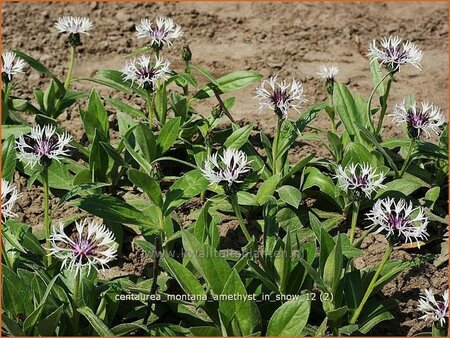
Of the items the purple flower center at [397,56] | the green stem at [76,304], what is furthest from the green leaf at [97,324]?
the purple flower center at [397,56]

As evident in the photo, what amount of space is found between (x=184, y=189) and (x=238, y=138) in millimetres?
509

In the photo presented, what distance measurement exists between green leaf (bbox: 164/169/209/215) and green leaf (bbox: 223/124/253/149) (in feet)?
1.13

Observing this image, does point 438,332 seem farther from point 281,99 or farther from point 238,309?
point 281,99

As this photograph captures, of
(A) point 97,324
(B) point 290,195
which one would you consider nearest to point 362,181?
(B) point 290,195

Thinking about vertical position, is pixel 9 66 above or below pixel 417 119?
above

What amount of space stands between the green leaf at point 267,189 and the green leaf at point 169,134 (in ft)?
1.90

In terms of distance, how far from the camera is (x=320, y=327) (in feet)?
11.1

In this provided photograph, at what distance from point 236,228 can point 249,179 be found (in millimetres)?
256

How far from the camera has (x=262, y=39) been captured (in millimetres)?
5984

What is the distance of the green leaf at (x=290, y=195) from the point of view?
3912 millimetres

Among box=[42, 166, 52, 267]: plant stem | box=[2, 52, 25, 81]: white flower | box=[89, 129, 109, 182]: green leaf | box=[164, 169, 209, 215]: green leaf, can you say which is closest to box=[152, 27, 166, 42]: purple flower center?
box=[89, 129, 109, 182]: green leaf

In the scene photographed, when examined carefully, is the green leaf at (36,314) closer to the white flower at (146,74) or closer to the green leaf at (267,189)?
the green leaf at (267,189)

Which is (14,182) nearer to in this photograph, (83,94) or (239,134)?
(83,94)

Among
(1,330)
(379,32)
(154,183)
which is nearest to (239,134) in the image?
(154,183)
